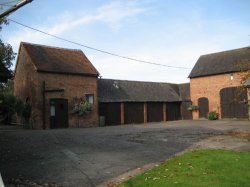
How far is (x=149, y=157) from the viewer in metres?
12.4

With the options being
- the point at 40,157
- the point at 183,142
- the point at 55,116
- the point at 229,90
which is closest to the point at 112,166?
the point at 40,157

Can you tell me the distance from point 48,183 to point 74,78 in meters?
23.4

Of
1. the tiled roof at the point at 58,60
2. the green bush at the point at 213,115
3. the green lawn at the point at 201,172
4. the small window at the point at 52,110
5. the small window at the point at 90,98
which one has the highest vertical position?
the tiled roof at the point at 58,60

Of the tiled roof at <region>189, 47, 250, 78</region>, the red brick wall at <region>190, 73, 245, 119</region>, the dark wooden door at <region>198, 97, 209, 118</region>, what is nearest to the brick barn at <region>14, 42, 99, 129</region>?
the red brick wall at <region>190, 73, 245, 119</region>

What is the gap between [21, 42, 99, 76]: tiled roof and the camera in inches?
1183

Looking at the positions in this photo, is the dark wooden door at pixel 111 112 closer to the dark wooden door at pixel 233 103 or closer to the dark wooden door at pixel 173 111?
the dark wooden door at pixel 173 111

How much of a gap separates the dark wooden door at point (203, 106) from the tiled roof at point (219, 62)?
3.04 m

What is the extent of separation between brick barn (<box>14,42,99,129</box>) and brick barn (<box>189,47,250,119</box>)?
14.0 m

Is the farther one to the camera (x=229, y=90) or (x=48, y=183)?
(x=229, y=90)

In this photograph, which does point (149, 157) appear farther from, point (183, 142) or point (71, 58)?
point (71, 58)

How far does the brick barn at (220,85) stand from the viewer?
3644 centimetres

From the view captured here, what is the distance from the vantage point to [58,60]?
104ft

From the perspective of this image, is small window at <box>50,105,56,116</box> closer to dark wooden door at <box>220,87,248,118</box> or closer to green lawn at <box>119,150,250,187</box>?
dark wooden door at <box>220,87,248,118</box>

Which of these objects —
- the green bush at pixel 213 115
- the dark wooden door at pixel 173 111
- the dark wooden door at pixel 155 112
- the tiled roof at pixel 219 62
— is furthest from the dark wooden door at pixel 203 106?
the dark wooden door at pixel 155 112
